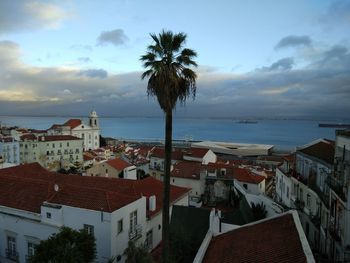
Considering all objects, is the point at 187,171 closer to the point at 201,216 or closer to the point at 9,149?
the point at 201,216

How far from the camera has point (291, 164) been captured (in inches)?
1244

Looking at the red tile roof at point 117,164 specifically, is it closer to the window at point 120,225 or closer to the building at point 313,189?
the building at point 313,189

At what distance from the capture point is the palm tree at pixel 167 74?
1422cm

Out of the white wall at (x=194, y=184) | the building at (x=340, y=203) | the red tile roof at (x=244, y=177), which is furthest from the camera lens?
the white wall at (x=194, y=184)

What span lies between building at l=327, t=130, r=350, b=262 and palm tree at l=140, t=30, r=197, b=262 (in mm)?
8673

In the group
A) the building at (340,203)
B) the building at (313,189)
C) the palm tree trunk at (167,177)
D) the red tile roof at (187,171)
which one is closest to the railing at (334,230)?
the building at (340,203)

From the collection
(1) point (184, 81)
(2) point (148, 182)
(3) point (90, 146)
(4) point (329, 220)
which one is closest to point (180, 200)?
(2) point (148, 182)

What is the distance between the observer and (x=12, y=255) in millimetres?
20797

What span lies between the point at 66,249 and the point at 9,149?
8245cm

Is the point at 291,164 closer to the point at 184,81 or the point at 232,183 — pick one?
the point at 232,183

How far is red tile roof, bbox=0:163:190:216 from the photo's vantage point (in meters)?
19.1

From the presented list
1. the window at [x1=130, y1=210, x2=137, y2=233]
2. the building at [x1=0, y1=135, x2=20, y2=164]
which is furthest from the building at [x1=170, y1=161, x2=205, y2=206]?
the building at [x1=0, y1=135, x2=20, y2=164]

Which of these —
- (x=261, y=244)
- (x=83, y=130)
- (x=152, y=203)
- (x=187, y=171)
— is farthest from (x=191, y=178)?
(x=83, y=130)

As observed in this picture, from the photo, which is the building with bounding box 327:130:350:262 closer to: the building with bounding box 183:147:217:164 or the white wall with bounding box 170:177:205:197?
the white wall with bounding box 170:177:205:197
